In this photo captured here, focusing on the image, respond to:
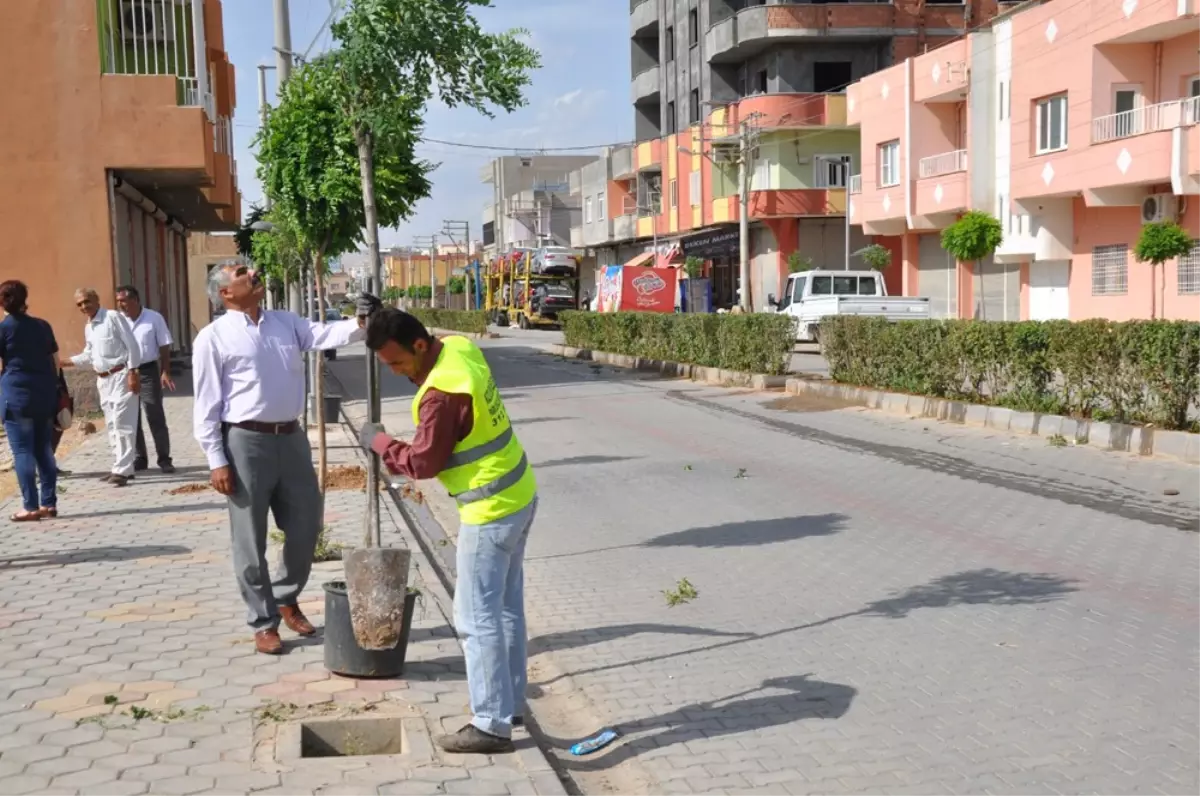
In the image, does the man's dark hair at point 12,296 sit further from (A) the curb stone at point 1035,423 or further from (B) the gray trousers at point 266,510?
(A) the curb stone at point 1035,423

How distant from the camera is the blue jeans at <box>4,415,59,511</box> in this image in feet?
32.4

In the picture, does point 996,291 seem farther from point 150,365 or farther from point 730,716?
point 730,716

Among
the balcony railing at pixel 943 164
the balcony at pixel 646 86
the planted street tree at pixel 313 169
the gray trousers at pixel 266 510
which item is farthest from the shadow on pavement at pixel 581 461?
the balcony at pixel 646 86

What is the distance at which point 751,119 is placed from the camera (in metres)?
48.2

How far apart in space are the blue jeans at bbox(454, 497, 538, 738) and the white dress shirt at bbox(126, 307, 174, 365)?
26.5ft

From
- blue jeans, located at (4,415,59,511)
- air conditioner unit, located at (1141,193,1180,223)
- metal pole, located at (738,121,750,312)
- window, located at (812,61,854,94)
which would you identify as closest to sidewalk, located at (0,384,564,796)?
blue jeans, located at (4,415,59,511)

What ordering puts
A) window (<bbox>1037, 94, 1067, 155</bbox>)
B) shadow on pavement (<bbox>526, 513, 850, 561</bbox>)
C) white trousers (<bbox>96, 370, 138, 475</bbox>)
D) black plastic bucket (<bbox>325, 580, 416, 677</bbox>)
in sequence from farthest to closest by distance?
window (<bbox>1037, 94, 1067, 155</bbox>) → white trousers (<bbox>96, 370, 138, 475</bbox>) → shadow on pavement (<bbox>526, 513, 850, 561</bbox>) → black plastic bucket (<bbox>325, 580, 416, 677</bbox>)

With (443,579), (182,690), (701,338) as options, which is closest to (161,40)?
(701,338)

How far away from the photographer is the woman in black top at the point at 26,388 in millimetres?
9750

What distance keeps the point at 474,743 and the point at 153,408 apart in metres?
8.80

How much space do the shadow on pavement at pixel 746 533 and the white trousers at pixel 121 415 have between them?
470 centimetres

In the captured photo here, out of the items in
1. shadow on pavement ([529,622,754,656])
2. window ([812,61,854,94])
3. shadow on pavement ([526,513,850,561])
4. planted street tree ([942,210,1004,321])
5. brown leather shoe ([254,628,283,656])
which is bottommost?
shadow on pavement ([529,622,754,656])

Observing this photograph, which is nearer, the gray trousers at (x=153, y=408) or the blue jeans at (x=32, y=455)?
the blue jeans at (x=32, y=455)

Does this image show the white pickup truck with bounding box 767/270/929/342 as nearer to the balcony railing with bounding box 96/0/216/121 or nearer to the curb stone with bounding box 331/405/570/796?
the balcony railing with bounding box 96/0/216/121
